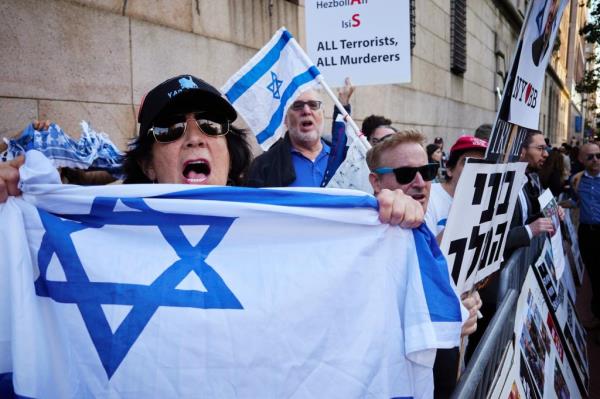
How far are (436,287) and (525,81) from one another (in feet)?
3.19

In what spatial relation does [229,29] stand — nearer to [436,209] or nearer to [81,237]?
[436,209]

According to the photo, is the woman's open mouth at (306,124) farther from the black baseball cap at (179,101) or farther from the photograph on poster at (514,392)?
the photograph on poster at (514,392)

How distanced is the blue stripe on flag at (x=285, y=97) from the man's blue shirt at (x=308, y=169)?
30 centimetres

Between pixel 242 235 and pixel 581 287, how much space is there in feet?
22.8

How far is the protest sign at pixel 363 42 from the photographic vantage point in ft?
12.7

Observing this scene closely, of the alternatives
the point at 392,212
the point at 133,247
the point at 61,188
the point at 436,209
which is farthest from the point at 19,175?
the point at 436,209

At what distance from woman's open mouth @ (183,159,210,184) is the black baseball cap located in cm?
18

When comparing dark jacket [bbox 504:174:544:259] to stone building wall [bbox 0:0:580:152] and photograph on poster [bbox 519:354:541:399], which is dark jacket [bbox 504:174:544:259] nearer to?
photograph on poster [bbox 519:354:541:399]

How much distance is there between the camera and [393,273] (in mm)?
1448

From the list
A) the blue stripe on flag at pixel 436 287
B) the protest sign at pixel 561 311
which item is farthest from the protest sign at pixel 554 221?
the blue stripe on flag at pixel 436 287

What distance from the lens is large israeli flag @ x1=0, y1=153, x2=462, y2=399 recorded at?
1372 mm

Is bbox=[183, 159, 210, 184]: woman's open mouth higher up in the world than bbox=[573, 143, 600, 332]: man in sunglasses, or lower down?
higher up

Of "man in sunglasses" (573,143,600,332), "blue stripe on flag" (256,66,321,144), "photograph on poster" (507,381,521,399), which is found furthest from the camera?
"man in sunglasses" (573,143,600,332)

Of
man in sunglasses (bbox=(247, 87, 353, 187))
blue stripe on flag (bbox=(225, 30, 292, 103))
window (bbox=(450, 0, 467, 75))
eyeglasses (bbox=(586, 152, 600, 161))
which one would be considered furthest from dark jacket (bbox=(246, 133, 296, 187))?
window (bbox=(450, 0, 467, 75))
